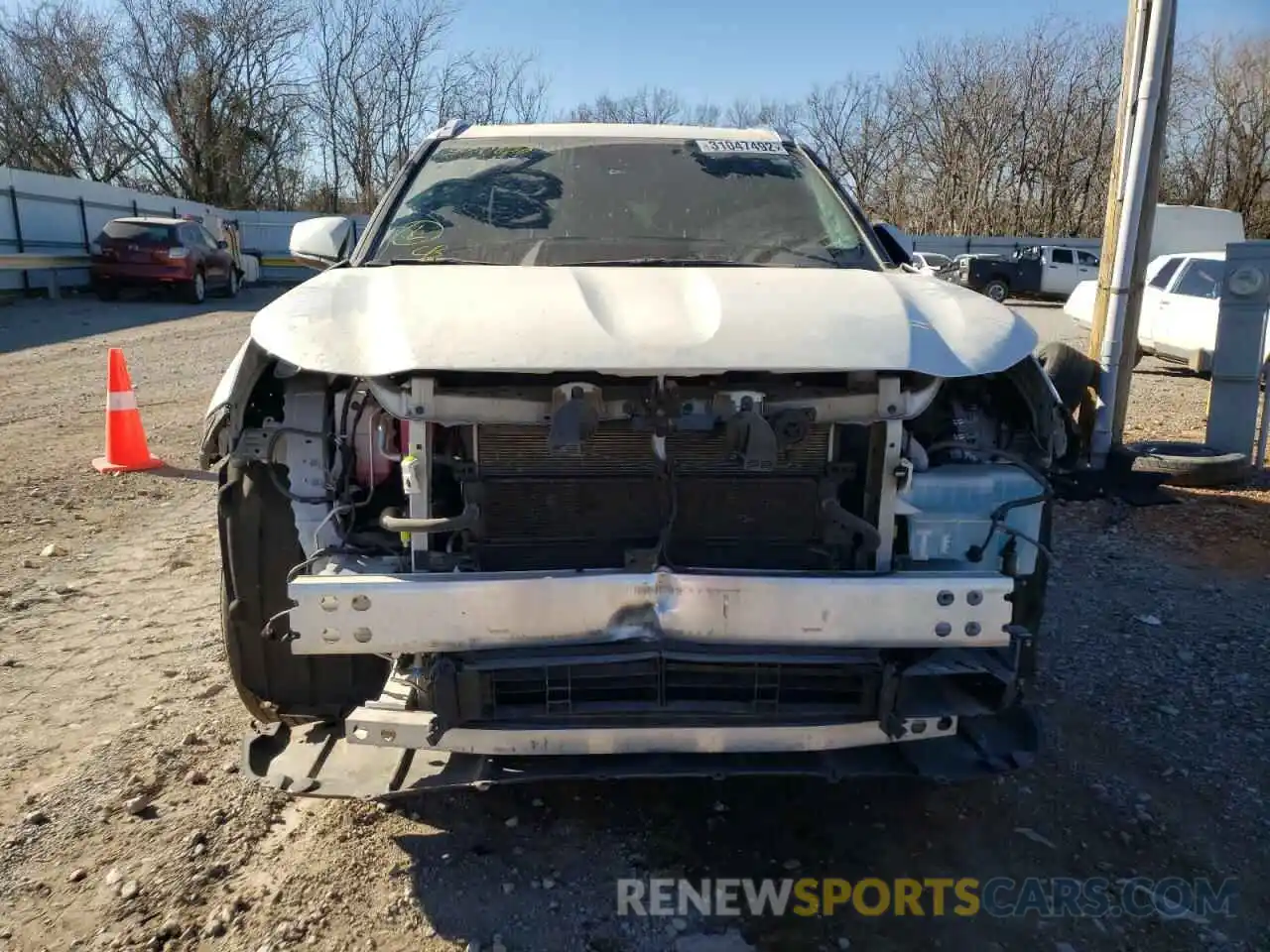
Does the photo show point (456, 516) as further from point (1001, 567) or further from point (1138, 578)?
point (1138, 578)

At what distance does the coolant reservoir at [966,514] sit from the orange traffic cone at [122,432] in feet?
19.3

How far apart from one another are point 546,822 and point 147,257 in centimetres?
1911

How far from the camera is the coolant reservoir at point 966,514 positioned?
106 inches

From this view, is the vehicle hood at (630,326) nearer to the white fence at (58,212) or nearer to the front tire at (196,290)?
the white fence at (58,212)

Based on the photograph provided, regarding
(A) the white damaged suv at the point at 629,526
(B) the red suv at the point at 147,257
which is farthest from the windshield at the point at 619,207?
(B) the red suv at the point at 147,257

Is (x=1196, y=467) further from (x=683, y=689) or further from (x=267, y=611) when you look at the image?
(x=267, y=611)

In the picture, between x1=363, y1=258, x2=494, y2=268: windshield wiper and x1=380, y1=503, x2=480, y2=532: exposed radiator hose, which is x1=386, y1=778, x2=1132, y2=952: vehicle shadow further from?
x1=363, y1=258, x2=494, y2=268: windshield wiper

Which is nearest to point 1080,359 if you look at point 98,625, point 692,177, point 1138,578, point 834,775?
point 1138,578

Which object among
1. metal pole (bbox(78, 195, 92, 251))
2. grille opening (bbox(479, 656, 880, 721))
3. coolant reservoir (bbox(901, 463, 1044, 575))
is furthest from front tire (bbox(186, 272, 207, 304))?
coolant reservoir (bbox(901, 463, 1044, 575))

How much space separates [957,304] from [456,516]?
154 cm

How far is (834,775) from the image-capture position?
8.66ft

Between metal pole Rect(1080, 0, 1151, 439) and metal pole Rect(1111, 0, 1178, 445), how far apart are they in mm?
149

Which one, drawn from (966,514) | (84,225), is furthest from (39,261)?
(966,514)

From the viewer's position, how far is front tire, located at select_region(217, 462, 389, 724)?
2652 mm
